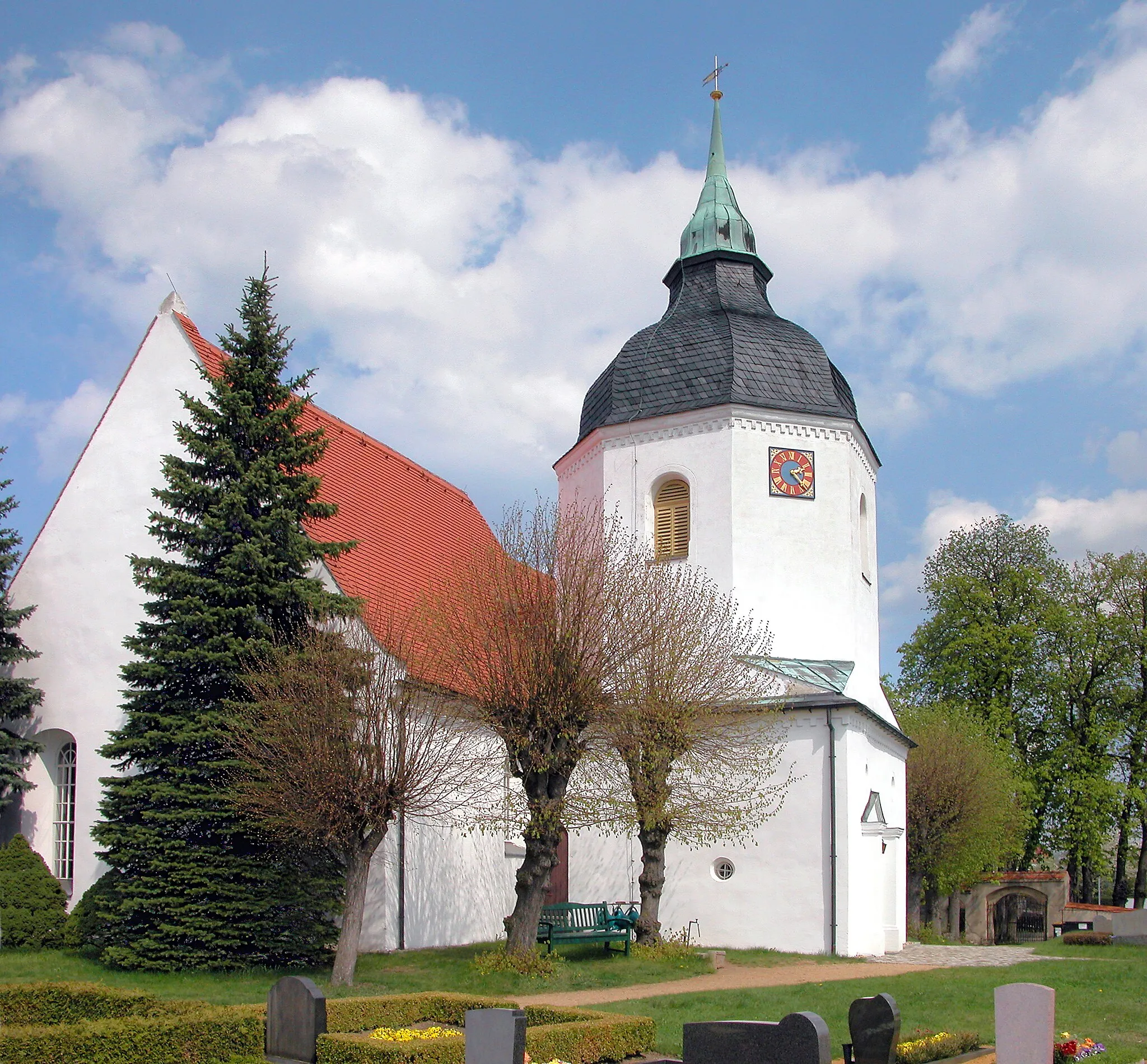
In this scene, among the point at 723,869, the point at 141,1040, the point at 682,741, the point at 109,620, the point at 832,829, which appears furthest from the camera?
the point at 723,869

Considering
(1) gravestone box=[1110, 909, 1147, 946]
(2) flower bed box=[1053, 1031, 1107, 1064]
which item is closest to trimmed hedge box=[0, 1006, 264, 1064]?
(2) flower bed box=[1053, 1031, 1107, 1064]

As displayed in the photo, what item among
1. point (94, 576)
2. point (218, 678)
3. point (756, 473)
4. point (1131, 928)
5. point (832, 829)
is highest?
point (756, 473)

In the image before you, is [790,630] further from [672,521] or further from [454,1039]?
[454,1039]

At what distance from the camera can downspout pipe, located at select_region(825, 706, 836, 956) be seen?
70.1 feet

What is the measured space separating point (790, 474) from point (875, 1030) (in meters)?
16.3

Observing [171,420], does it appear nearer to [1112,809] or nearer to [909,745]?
[909,745]

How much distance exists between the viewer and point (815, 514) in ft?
81.1

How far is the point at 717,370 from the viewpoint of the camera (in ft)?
83.2

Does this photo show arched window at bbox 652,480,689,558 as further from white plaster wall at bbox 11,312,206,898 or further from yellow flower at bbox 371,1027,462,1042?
yellow flower at bbox 371,1027,462,1042

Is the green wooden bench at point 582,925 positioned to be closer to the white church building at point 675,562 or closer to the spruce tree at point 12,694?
the white church building at point 675,562

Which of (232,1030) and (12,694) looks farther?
(12,694)

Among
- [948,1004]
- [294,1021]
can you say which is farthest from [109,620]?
[948,1004]

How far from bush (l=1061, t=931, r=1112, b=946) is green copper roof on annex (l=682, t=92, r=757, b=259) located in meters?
17.0

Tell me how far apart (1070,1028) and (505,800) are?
804 centimetres
